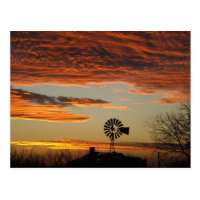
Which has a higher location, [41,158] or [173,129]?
[173,129]

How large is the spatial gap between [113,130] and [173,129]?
60.2 inches

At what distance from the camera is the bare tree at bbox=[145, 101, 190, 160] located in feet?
26.4

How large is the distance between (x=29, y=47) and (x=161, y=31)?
308 centimetres

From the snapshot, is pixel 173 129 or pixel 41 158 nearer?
pixel 41 158

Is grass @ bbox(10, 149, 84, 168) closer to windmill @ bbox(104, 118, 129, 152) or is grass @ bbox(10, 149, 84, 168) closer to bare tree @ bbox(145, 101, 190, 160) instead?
windmill @ bbox(104, 118, 129, 152)

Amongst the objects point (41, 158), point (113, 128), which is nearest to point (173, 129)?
point (113, 128)

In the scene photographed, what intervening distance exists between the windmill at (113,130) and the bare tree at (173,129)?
605 mm

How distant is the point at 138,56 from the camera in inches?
322

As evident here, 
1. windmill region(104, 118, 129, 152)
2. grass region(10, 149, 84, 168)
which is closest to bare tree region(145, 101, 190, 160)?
windmill region(104, 118, 129, 152)

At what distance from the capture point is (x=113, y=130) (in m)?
7.85

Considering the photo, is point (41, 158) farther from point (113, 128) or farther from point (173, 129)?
point (173, 129)

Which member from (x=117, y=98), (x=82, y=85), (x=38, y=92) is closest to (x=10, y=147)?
(x=38, y=92)

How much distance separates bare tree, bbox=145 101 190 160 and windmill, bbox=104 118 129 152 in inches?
23.8
